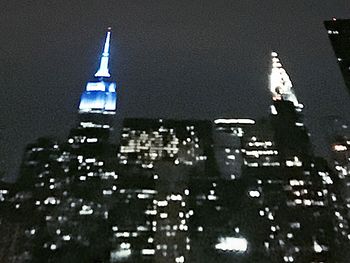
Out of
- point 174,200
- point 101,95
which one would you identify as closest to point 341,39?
point 174,200

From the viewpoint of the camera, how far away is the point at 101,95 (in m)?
72.0

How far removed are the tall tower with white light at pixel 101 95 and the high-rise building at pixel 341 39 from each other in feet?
158

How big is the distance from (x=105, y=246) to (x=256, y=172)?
1017 inches

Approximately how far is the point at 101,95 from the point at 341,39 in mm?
52430

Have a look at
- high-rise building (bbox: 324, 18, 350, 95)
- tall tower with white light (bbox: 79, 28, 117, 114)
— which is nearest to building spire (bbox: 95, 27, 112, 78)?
tall tower with white light (bbox: 79, 28, 117, 114)

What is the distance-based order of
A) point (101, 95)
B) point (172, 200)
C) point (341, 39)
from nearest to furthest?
point (341, 39)
point (172, 200)
point (101, 95)

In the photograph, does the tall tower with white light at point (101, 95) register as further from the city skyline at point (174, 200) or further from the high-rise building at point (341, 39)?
the high-rise building at point (341, 39)

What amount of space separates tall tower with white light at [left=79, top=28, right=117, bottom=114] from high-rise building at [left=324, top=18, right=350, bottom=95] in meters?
48.2

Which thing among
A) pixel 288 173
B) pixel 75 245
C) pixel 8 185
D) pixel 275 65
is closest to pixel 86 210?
pixel 8 185

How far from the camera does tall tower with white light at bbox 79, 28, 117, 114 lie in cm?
7012

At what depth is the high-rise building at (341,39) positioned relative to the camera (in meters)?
22.2

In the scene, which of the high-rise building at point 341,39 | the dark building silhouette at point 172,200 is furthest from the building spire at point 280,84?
the high-rise building at point 341,39

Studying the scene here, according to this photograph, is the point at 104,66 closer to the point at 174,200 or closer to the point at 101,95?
the point at 101,95

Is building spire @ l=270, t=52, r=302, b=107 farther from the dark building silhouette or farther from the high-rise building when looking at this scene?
the high-rise building
